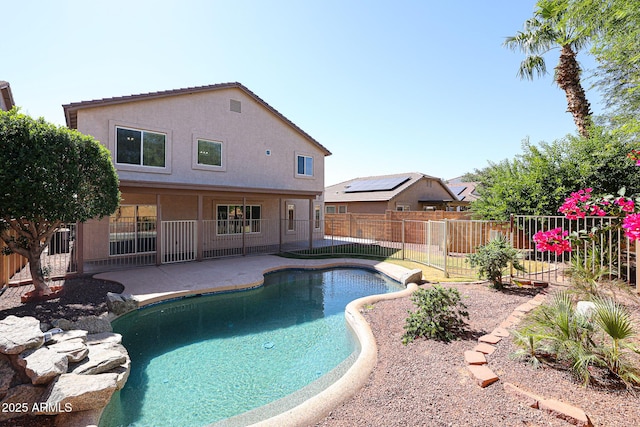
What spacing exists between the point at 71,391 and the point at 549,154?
16690 mm

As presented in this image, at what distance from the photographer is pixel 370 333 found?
560 centimetres

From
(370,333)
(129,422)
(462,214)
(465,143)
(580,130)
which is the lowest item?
(129,422)

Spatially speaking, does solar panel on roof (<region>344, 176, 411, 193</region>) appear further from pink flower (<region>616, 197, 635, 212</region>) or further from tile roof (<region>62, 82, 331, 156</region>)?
pink flower (<region>616, 197, 635, 212</region>)

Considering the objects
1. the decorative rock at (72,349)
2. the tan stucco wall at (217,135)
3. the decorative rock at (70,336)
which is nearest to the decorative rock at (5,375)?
the decorative rock at (72,349)

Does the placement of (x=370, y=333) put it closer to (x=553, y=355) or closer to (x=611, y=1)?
(x=553, y=355)

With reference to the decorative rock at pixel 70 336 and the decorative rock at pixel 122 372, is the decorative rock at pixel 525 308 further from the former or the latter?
the decorative rock at pixel 70 336

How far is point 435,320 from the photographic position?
5355mm

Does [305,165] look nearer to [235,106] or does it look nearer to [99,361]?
[235,106]

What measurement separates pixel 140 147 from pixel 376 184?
20.8m

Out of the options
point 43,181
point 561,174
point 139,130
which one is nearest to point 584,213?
point 561,174

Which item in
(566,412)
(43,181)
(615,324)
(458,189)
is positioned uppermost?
(458,189)

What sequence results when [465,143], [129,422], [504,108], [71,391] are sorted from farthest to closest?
[465,143]
[504,108]
[129,422]
[71,391]

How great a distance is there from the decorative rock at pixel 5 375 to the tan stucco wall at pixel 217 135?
964 cm

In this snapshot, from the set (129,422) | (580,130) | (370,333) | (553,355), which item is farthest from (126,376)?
(580,130)
